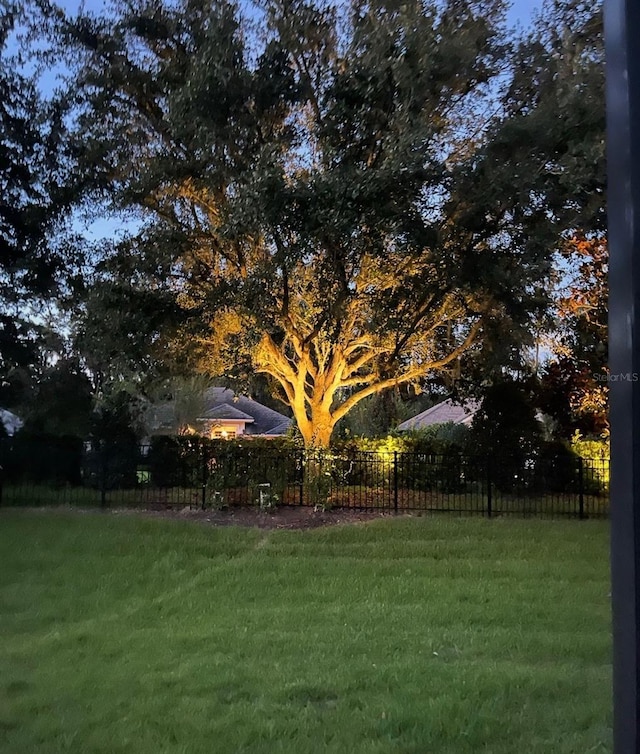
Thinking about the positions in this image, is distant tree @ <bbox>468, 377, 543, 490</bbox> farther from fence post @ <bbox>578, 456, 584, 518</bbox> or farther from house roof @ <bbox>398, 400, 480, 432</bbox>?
house roof @ <bbox>398, 400, 480, 432</bbox>

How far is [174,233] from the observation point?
9.16 metres

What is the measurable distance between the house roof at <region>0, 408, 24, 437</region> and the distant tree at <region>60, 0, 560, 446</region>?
2985mm

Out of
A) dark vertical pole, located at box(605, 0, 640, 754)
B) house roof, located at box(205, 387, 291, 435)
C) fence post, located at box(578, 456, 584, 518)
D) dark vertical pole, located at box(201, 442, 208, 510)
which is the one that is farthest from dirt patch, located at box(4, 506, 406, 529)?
house roof, located at box(205, 387, 291, 435)

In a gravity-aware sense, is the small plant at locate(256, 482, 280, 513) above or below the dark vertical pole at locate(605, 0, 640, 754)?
below

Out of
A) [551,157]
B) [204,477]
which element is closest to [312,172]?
[551,157]

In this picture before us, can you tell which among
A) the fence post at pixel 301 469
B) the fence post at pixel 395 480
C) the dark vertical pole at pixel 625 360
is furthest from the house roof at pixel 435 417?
the dark vertical pole at pixel 625 360

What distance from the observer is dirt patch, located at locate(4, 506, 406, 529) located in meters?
9.48

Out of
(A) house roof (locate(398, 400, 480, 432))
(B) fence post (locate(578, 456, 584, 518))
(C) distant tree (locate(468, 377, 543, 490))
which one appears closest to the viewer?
(B) fence post (locate(578, 456, 584, 518))

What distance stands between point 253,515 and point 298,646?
5.81m

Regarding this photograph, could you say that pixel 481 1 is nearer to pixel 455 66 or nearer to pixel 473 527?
pixel 455 66

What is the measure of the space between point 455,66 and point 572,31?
4.40 feet

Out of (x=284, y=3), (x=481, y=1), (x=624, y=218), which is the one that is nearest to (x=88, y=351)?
(x=284, y=3)

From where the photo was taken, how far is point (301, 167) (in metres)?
8.06

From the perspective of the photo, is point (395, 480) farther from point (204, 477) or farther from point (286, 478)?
point (204, 477)
